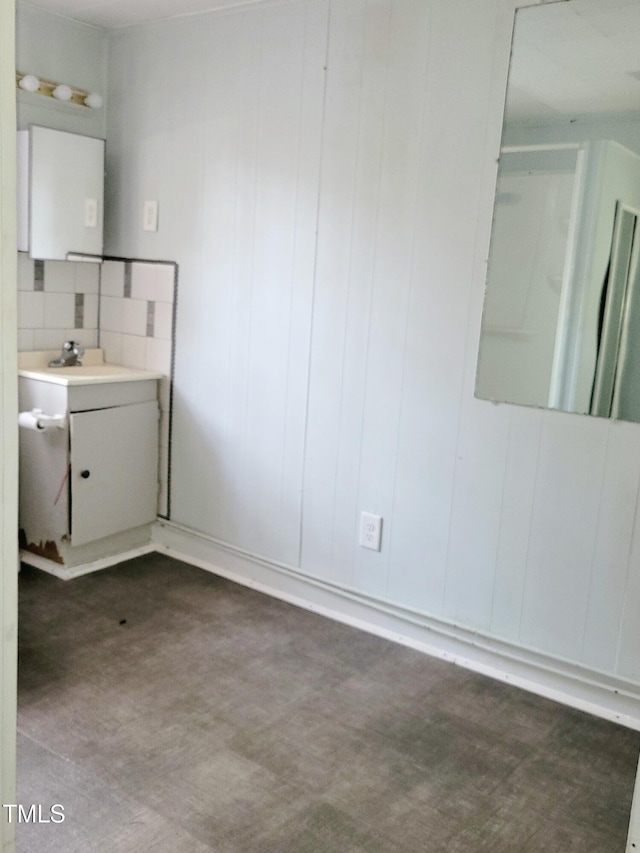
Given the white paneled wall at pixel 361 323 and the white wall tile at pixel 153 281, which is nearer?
the white paneled wall at pixel 361 323

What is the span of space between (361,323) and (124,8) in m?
1.63

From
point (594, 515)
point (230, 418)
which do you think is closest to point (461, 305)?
point (594, 515)

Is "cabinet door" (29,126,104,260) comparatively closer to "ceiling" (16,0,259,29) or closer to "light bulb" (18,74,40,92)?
"light bulb" (18,74,40,92)

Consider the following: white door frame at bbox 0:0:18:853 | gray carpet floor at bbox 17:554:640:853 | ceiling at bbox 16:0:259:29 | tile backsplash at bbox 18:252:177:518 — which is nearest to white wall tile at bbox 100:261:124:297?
tile backsplash at bbox 18:252:177:518

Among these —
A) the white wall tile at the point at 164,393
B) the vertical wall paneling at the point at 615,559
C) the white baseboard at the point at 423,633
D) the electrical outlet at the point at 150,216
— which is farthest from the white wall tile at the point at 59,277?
the vertical wall paneling at the point at 615,559

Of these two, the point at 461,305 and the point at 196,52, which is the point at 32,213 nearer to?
the point at 196,52

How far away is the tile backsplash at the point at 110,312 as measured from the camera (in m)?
3.40

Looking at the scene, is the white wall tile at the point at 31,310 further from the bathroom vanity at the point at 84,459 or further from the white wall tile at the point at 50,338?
the bathroom vanity at the point at 84,459

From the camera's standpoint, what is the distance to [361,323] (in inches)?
110

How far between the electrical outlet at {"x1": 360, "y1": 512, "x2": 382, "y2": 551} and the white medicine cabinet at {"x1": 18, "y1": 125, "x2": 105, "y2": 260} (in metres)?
1.68

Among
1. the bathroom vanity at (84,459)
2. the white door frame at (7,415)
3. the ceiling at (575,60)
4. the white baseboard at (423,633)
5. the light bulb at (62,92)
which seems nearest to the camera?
the white door frame at (7,415)

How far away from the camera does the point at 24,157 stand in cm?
319

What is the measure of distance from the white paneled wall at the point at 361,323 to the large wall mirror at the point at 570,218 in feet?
0.23

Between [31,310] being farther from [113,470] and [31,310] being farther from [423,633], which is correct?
[423,633]
